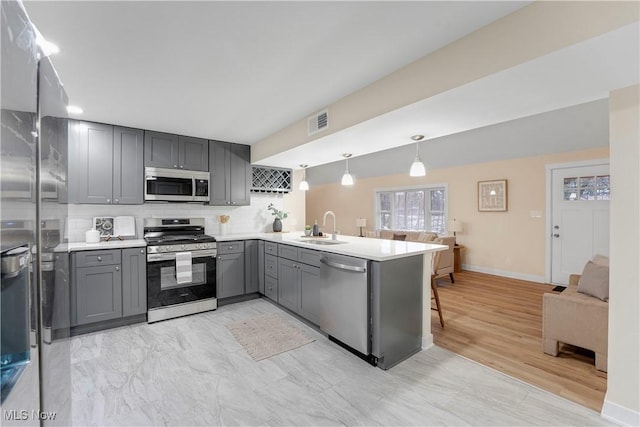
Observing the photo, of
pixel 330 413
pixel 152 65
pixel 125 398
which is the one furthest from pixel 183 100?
pixel 330 413

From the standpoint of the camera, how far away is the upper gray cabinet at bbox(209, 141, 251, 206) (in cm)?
426

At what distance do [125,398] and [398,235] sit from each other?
6.17 m

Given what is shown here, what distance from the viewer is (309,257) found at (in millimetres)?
3152

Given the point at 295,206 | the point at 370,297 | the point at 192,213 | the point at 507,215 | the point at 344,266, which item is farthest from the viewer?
the point at 507,215

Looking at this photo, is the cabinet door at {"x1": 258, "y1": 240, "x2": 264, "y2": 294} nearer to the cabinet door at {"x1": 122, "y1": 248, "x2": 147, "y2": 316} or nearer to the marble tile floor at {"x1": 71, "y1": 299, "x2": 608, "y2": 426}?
the marble tile floor at {"x1": 71, "y1": 299, "x2": 608, "y2": 426}

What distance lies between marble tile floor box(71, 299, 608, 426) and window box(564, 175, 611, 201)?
417cm

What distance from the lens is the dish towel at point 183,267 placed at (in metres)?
3.49

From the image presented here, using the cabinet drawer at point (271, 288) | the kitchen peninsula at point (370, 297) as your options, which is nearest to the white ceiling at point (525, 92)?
the kitchen peninsula at point (370, 297)

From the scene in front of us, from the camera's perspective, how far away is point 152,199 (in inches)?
146

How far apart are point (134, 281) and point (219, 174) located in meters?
1.81

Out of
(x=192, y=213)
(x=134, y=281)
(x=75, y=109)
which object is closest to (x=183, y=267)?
(x=134, y=281)

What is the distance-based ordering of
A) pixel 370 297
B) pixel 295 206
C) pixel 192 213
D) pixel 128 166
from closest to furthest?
pixel 370 297
pixel 128 166
pixel 192 213
pixel 295 206

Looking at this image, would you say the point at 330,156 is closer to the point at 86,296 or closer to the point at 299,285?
the point at 299,285

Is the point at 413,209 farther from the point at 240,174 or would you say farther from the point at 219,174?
the point at 219,174
